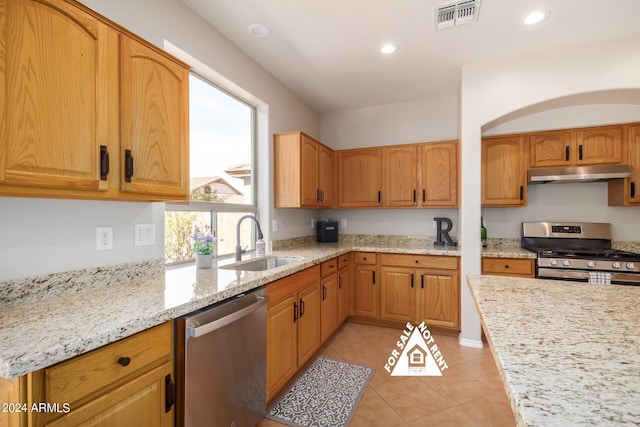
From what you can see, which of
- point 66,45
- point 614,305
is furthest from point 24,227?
point 614,305

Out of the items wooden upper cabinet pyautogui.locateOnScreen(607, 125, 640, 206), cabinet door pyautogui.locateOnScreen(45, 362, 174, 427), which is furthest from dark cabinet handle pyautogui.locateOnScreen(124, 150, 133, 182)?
wooden upper cabinet pyautogui.locateOnScreen(607, 125, 640, 206)

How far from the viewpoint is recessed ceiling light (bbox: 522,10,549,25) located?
2.17 metres

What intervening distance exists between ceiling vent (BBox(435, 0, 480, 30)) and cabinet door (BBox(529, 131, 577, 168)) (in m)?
1.58

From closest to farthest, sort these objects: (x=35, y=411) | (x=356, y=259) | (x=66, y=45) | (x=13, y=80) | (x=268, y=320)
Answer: (x=35, y=411) → (x=13, y=80) → (x=66, y=45) → (x=268, y=320) → (x=356, y=259)

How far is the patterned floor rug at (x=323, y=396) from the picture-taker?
74.3 inches

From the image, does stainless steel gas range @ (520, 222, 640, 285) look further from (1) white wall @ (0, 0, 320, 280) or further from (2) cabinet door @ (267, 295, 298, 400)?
(1) white wall @ (0, 0, 320, 280)

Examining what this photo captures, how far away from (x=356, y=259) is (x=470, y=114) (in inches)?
75.5

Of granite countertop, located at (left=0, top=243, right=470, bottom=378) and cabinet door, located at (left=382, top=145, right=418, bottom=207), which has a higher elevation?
cabinet door, located at (left=382, top=145, right=418, bottom=207)

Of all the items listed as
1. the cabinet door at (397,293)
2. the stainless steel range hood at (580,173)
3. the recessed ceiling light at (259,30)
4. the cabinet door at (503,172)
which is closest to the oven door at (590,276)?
the cabinet door at (503,172)

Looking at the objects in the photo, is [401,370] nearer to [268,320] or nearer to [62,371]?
[268,320]

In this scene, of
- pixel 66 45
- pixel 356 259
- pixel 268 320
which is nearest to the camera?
pixel 66 45

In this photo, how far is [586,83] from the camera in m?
2.63

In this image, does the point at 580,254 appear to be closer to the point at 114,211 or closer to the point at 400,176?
the point at 400,176

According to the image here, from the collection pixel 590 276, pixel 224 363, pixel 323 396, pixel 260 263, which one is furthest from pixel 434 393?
pixel 590 276
